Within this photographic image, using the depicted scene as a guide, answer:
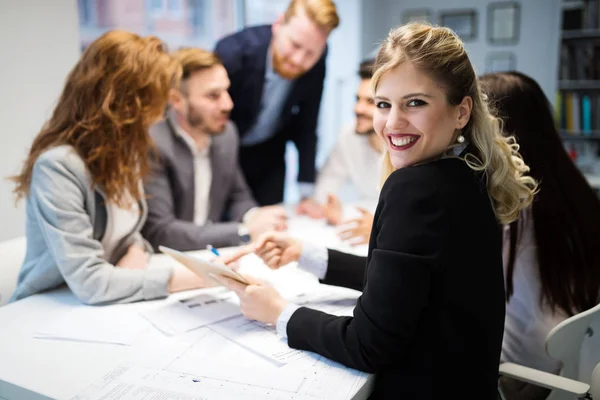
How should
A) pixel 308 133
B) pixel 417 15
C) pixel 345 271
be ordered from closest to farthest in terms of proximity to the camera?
pixel 345 271 → pixel 308 133 → pixel 417 15

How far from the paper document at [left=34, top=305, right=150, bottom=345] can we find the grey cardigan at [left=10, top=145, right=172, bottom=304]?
45mm

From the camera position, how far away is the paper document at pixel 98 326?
119 cm

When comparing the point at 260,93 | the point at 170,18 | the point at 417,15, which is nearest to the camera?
the point at 260,93

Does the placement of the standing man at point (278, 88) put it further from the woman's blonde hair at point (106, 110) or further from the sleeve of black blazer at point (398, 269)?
the sleeve of black blazer at point (398, 269)

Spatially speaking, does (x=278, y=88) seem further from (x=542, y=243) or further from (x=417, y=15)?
(x=417, y=15)

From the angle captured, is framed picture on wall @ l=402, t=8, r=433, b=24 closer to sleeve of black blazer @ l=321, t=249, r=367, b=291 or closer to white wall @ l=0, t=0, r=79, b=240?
white wall @ l=0, t=0, r=79, b=240

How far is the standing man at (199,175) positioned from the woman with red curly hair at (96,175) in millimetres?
428

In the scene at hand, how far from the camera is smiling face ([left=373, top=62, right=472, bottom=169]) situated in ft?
3.26

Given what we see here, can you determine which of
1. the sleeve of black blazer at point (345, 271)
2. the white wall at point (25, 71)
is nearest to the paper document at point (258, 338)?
the sleeve of black blazer at point (345, 271)

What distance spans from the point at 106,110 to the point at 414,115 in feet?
2.83

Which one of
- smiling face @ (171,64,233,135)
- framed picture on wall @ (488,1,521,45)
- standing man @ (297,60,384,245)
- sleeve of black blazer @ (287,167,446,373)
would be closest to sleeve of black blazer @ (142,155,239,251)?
smiling face @ (171,64,233,135)

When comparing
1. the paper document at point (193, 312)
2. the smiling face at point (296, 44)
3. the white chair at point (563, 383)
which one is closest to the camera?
the white chair at point (563, 383)

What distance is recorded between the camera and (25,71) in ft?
6.61

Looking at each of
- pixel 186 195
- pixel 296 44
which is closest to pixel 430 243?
pixel 186 195
